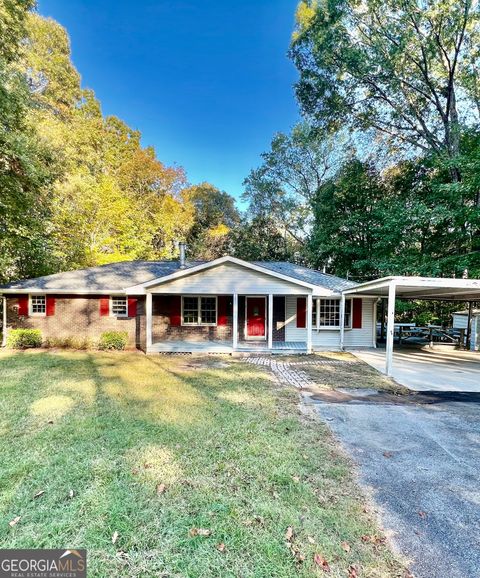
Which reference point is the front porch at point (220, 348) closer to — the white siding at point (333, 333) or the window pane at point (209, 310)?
the white siding at point (333, 333)

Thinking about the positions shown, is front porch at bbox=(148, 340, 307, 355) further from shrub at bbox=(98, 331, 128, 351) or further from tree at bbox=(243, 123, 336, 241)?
tree at bbox=(243, 123, 336, 241)

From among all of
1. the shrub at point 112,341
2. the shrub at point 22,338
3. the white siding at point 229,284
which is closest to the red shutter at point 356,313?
the white siding at point 229,284

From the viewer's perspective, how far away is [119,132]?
25.5 metres

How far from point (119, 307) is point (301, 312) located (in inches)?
318

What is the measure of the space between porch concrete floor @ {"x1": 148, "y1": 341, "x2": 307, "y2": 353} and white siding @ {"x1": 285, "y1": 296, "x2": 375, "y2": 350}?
2.16ft

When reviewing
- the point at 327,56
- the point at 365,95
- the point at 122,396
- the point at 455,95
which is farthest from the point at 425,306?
the point at 122,396

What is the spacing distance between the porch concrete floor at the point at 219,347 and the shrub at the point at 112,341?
4.14 feet

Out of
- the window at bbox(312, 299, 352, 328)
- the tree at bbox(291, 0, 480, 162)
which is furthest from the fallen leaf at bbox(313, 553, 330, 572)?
the tree at bbox(291, 0, 480, 162)

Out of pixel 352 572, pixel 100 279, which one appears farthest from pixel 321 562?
pixel 100 279

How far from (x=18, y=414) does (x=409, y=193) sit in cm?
2031

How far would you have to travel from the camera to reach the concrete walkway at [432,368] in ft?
24.3

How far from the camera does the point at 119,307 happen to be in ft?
40.7

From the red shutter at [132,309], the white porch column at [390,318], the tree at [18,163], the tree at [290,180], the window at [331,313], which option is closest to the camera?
the white porch column at [390,318]

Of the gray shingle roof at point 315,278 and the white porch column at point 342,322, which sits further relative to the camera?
the gray shingle roof at point 315,278
